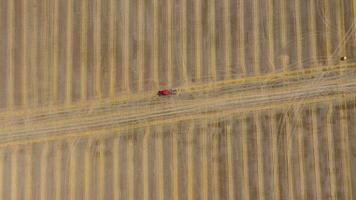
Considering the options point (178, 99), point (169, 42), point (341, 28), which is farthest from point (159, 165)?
point (341, 28)

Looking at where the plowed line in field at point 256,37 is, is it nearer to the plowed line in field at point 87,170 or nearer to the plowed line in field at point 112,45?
the plowed line in field at point 112,45

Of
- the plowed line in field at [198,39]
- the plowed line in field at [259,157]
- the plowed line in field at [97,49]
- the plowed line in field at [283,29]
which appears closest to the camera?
the plowed line in field at [259,157]

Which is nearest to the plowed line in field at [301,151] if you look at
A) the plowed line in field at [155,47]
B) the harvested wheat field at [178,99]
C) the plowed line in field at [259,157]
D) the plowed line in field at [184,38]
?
the harvested wheat field at [178,99]

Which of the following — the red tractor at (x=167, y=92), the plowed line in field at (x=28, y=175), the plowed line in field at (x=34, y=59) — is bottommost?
the plowed line in field at (x=28, y=175)

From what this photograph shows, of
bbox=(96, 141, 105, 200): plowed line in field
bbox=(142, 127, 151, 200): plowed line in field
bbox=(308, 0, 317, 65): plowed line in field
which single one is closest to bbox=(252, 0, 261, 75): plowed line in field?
bbox=(308, 0, 317, 65): plowed line in field

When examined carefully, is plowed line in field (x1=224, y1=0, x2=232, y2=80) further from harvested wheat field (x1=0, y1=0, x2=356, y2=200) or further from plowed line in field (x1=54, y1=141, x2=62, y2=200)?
plowed line in field (x1=54, y1=141, x2=62, y2=200)

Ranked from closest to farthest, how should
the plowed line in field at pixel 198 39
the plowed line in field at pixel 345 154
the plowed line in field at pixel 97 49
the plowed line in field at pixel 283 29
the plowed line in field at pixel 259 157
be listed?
the plowed line in field at pixel 345 154 < the plowed line in field at pixel 259 157 < the plowed line in field at pixel 283 29 < the plowed line in field at pixel 198 39 < the plowed line in field at pixel 97 49

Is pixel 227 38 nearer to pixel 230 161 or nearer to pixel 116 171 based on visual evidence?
pixel 230 161
